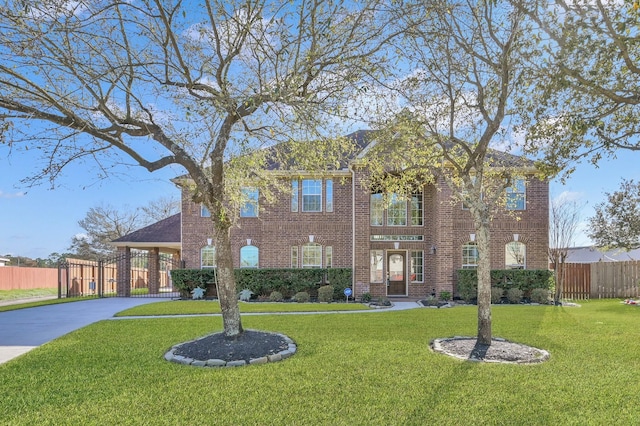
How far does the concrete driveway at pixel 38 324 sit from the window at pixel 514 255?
15.1 meters

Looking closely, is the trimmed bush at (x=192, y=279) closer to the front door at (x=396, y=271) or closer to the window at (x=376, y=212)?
the window at (x=376, y=212)

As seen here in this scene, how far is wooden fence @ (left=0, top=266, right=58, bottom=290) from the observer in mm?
26344

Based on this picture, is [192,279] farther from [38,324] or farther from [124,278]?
[38,324]

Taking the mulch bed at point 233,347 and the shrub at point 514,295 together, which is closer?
the mulch bed at point 233,347

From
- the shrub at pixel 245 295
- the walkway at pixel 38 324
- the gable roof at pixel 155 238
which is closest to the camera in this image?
the walkway at pixel 38 324

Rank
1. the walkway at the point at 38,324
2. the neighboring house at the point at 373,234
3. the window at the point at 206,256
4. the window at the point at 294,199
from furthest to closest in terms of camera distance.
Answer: the window at the point at 206,256
the window at the point at 294,199
the neighboring house at the point at 373,234
the walkway at the point at 38,324

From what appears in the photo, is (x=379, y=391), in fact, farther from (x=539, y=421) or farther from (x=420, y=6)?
(x=420, y=6)

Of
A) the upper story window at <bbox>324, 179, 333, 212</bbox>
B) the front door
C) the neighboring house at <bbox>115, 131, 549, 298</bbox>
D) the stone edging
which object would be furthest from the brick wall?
the stone edging

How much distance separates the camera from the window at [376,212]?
719 inches

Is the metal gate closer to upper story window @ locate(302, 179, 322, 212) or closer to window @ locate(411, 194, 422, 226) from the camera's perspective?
upper story window @ locate(302, 179, 322, 212)

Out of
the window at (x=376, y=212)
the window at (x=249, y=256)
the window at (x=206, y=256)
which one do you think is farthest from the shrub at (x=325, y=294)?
the window at (x=206, y=256)

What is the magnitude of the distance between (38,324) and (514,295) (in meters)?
15.7

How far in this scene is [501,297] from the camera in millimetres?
16625

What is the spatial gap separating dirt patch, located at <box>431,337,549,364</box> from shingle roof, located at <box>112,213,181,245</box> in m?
16.0
